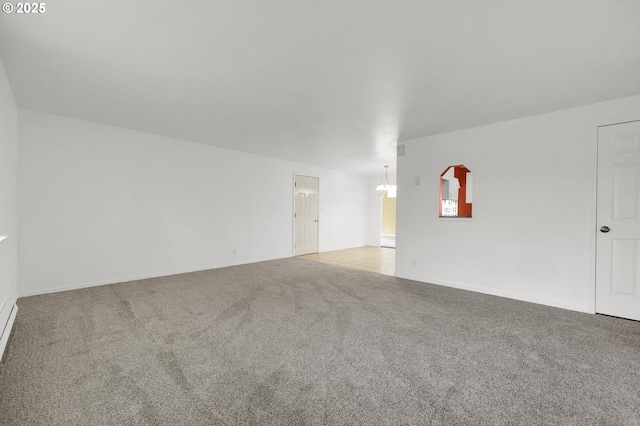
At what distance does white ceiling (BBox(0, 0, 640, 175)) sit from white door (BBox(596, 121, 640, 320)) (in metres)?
0.55

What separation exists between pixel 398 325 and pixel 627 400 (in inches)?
61.7

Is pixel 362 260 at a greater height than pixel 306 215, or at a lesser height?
lesser

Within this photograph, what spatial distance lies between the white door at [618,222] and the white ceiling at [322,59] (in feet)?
1.80

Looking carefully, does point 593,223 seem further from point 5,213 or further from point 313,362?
point 5,213

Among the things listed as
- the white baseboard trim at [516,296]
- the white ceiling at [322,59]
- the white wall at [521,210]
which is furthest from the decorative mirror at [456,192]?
the white baseboard trim at [516,296]

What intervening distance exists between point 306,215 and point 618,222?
19.2 feet

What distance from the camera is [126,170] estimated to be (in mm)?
4488

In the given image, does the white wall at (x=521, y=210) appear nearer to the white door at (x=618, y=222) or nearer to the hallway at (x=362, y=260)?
the white door at (x=618, y=222)

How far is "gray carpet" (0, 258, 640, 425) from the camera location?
1.59m

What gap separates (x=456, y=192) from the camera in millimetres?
4531

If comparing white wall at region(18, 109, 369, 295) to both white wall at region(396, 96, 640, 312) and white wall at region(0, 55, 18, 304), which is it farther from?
white wall at region(396, 96, 640, 312)

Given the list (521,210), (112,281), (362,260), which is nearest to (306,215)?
(362,260)

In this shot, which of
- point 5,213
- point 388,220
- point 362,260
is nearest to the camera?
point 5,213

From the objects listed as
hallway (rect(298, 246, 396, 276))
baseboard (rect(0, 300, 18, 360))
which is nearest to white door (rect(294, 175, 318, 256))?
hallway (rect(298, 246, 396, 276))
